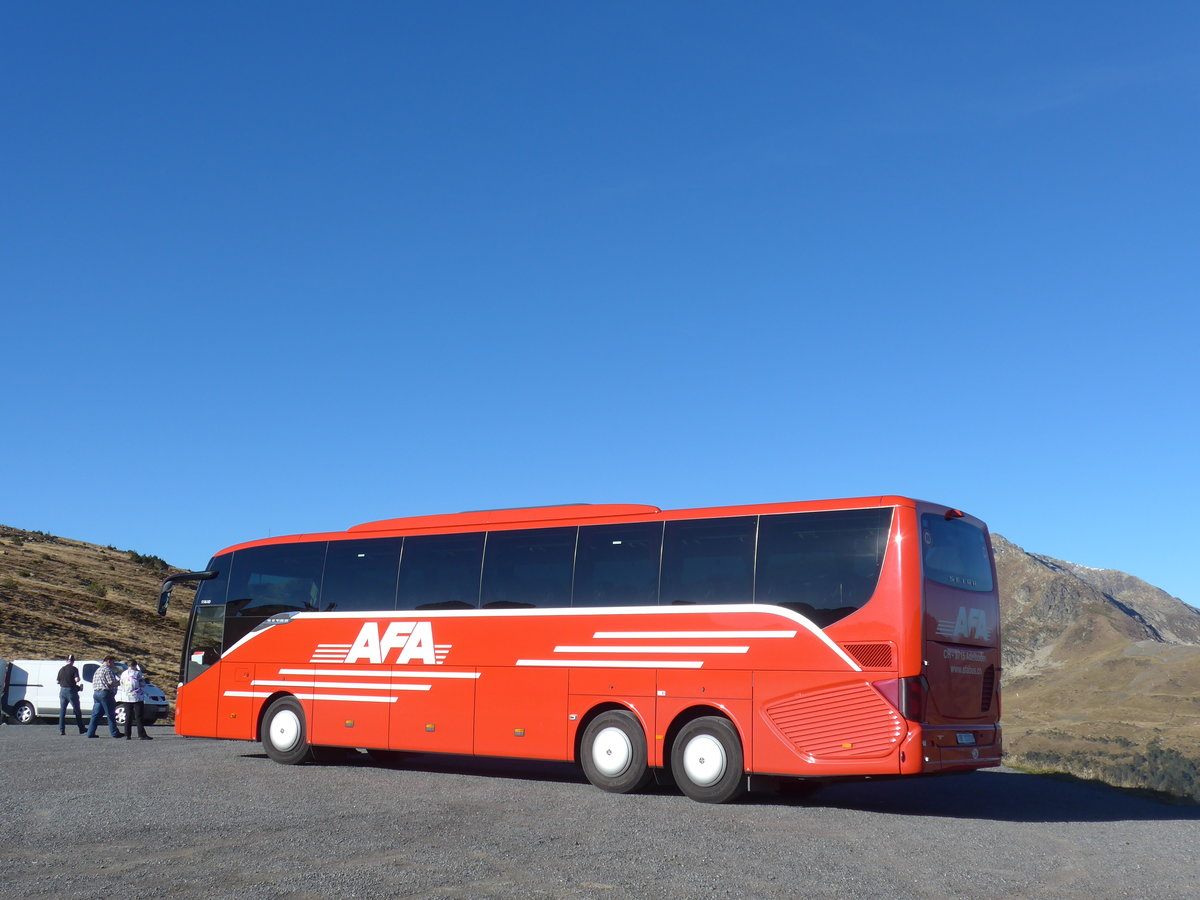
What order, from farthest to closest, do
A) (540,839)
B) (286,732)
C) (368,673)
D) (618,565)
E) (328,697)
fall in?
(286,732)
(328,697)
(368,673)
(618,565)
(540,839)

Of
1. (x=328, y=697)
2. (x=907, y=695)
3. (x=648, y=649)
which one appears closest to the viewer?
(x=907, y=695)

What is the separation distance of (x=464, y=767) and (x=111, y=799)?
22.2 ft

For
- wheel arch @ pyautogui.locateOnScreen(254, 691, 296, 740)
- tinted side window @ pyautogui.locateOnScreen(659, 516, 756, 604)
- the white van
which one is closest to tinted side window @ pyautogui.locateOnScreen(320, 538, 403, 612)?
wheel arch @ pyautogui.locateOnScreen(254, 691, 296, 740)

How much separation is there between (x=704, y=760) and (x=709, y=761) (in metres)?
0.07

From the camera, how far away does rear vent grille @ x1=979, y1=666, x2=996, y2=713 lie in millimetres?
13516

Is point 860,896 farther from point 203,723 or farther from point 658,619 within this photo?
point 203,723

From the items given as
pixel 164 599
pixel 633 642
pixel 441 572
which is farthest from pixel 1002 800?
pixel 164 599

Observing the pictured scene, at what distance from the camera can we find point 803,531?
13.2 metres

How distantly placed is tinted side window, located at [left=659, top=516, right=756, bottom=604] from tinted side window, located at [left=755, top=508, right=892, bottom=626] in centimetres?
20

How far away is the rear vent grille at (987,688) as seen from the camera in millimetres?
13516

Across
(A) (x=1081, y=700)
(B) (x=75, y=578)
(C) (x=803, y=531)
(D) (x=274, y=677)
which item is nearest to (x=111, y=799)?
(D) (x=274, y=677)

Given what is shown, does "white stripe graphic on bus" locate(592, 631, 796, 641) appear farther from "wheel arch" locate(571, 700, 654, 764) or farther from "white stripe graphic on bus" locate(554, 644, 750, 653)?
"wheel arch" locate(571, 700, 654, 764)

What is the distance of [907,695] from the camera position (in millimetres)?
12211

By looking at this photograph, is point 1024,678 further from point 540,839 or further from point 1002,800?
point 540,839
